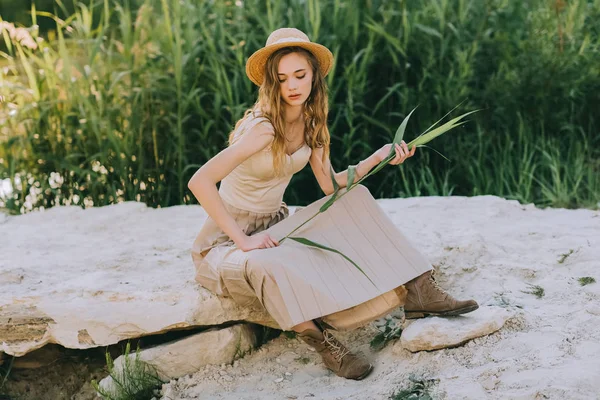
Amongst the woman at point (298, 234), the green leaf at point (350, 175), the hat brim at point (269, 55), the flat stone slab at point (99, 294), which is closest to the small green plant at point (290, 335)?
the flat stone slab at point (99, 294)

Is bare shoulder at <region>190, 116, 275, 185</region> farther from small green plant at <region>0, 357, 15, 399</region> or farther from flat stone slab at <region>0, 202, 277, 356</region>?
small green plant at <region>0, 357, 15, 399</region>

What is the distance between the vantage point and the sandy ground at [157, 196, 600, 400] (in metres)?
2.34

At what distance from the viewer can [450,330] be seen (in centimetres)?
261

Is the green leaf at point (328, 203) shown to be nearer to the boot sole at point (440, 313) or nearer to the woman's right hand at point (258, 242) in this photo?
the woman's right hand at point (258, 242)

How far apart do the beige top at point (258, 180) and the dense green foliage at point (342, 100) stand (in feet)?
4.81

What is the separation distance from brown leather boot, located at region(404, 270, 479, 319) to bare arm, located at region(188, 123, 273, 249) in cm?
63

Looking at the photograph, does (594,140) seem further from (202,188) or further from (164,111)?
(202,188)

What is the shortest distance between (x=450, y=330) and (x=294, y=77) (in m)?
1.03

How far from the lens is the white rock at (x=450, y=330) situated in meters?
2.60

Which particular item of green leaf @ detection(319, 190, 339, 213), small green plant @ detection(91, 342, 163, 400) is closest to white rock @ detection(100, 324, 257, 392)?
small green plant @ detection(91, 342, 163, 400)

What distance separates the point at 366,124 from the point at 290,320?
2186 millimetres

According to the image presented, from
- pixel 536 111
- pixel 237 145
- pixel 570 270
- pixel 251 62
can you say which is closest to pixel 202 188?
pixel 237 145

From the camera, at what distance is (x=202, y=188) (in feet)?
8.57

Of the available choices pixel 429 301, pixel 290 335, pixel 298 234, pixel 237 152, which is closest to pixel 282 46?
pixel 237 152
